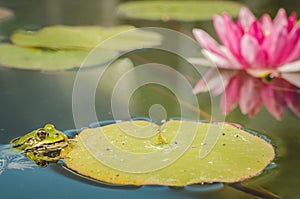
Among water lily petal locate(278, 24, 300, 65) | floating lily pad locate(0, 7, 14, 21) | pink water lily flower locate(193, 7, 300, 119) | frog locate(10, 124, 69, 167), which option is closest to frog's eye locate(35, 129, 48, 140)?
frog locate(10, 124, 69, 167)

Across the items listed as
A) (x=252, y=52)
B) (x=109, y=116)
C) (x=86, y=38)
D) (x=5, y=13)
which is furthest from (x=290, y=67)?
(x=5, y=13)

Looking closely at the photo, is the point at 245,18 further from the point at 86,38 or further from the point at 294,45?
the point at 86,38

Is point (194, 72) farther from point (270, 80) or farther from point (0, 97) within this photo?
point (0, 97)

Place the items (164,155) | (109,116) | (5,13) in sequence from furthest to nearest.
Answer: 1. (5,13)
2. (109,116)
3. (164,155)

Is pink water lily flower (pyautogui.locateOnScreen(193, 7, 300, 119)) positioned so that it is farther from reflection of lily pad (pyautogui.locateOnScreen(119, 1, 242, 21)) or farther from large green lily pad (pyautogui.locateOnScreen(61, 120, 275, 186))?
reflection of lily pad (pyautogui.locateOnScreen(119, 1, 242, 21))

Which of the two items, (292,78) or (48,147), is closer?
(48,147)

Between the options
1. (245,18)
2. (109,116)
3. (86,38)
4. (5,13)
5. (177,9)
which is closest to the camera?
(109,116)
